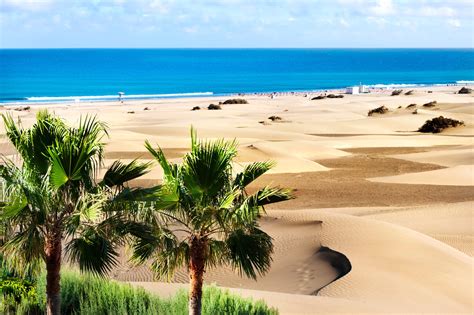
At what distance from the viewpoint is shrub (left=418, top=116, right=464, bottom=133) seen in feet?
148

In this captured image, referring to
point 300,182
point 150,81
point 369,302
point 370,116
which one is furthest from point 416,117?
point 150,81

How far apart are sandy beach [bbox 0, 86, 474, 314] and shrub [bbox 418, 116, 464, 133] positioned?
0.42 meters

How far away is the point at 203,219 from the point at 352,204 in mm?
15513

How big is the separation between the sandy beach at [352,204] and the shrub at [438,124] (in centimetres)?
42

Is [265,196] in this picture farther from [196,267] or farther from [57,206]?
[57,206]

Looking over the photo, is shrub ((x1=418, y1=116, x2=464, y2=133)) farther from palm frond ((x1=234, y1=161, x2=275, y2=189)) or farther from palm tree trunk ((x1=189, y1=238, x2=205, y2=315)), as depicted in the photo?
palm tree trunk ((x1=189, y1=238, x2=205, y2=315))

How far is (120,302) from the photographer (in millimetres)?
12250

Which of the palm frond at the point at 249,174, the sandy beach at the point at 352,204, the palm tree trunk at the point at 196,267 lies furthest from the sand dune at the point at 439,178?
the palm tree trunk at the point at 196,267

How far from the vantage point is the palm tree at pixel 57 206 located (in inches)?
384

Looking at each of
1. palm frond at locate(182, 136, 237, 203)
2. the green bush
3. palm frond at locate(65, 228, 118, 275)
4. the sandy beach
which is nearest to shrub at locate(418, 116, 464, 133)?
the sandy beach

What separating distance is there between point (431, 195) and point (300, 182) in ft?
14.9

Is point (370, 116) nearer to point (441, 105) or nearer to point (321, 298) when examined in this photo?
point (441, 105)

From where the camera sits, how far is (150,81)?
124m

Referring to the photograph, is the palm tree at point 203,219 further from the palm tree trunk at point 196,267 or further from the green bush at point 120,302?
the green bush at point 120,302
